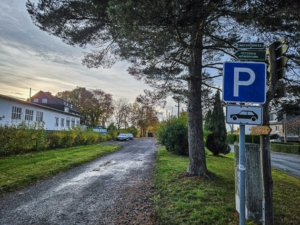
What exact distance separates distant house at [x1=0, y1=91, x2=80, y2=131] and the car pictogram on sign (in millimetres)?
15532

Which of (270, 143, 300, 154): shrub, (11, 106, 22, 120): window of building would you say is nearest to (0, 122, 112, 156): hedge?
(11, 106, 22, 120): window of building

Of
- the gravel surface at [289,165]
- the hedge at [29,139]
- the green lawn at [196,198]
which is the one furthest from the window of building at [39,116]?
the gravel surface at [289,165]

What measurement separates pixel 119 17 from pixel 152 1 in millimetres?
749

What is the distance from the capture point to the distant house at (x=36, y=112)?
2035 centimetres

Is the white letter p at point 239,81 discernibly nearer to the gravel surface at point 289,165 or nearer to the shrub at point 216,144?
the gravel surface at point 289,165

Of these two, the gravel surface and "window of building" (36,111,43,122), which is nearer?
the gravel surface

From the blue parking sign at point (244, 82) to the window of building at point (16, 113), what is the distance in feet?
78.5

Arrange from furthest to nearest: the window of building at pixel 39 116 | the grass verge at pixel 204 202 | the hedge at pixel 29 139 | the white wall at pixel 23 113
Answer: the window of building at pixel 39 116 < the white wall at pixel 23 113 < the hedge at pixel 29 139 < the grass verge at pixel 204 202

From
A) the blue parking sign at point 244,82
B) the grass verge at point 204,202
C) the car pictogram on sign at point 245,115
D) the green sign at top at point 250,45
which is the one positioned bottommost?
the grass verge at point 204,202

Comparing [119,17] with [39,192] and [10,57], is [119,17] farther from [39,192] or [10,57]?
[10,57]

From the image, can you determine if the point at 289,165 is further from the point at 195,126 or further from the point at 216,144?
the point at 195,126

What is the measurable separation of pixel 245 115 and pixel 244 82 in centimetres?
47

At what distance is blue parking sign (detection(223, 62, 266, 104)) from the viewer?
9.16 feet

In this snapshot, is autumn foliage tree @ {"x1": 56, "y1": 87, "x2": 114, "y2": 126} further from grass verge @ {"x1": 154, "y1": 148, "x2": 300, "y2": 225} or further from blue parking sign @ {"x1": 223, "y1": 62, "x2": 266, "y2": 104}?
blue parking sign @ {"x1": 223, "y1": 62, "x2": 266, "y2": 104}
